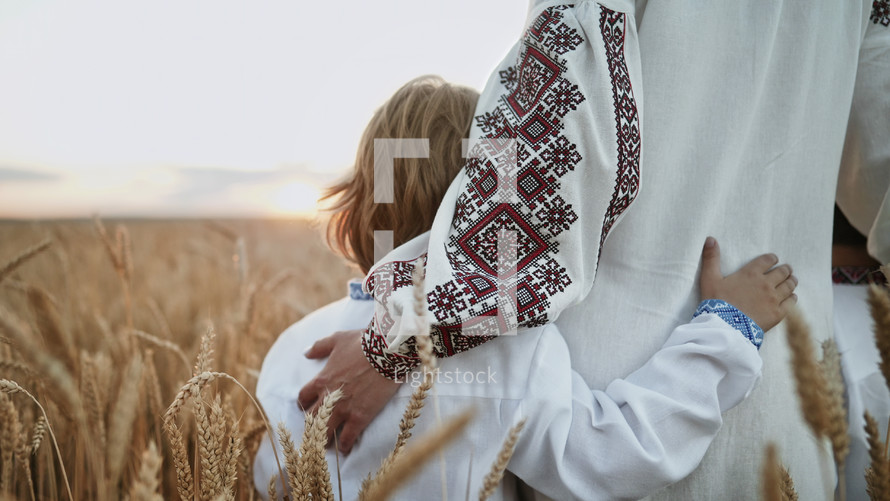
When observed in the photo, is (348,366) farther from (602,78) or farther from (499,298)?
(602,78)

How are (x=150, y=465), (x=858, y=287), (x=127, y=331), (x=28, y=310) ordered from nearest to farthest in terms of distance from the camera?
1. (x=150, y=465)
2. (x=858, y=287)
3. (x=127, y=331)
4. (x=28, y=310)

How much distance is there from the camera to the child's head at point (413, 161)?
1197 mm

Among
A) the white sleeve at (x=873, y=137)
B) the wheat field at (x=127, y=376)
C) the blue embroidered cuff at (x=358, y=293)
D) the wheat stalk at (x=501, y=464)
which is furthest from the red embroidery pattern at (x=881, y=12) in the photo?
the wheat field at (x=127, y=376)

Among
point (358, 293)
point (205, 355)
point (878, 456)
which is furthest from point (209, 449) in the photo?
point (878, 456)

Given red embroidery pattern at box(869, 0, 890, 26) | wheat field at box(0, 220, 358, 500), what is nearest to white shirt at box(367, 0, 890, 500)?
red embroidery pattern at box(869, 0, 890, 26)

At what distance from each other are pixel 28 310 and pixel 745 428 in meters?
2.51

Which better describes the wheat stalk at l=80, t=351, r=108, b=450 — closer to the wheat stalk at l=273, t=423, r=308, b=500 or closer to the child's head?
the wheat stalk at l=273, t=423, r=308, b=500

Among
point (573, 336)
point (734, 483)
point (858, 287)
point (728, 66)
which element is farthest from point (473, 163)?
point (858, 287)

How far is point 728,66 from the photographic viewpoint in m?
1.04

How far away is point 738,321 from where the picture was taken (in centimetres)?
96

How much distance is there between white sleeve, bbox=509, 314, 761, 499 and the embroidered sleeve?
0.18m

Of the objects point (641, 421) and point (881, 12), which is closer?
point (641, 421)

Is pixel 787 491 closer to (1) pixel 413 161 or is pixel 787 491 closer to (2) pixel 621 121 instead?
(2) pixel 621 121

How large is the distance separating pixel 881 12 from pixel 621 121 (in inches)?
27.5
